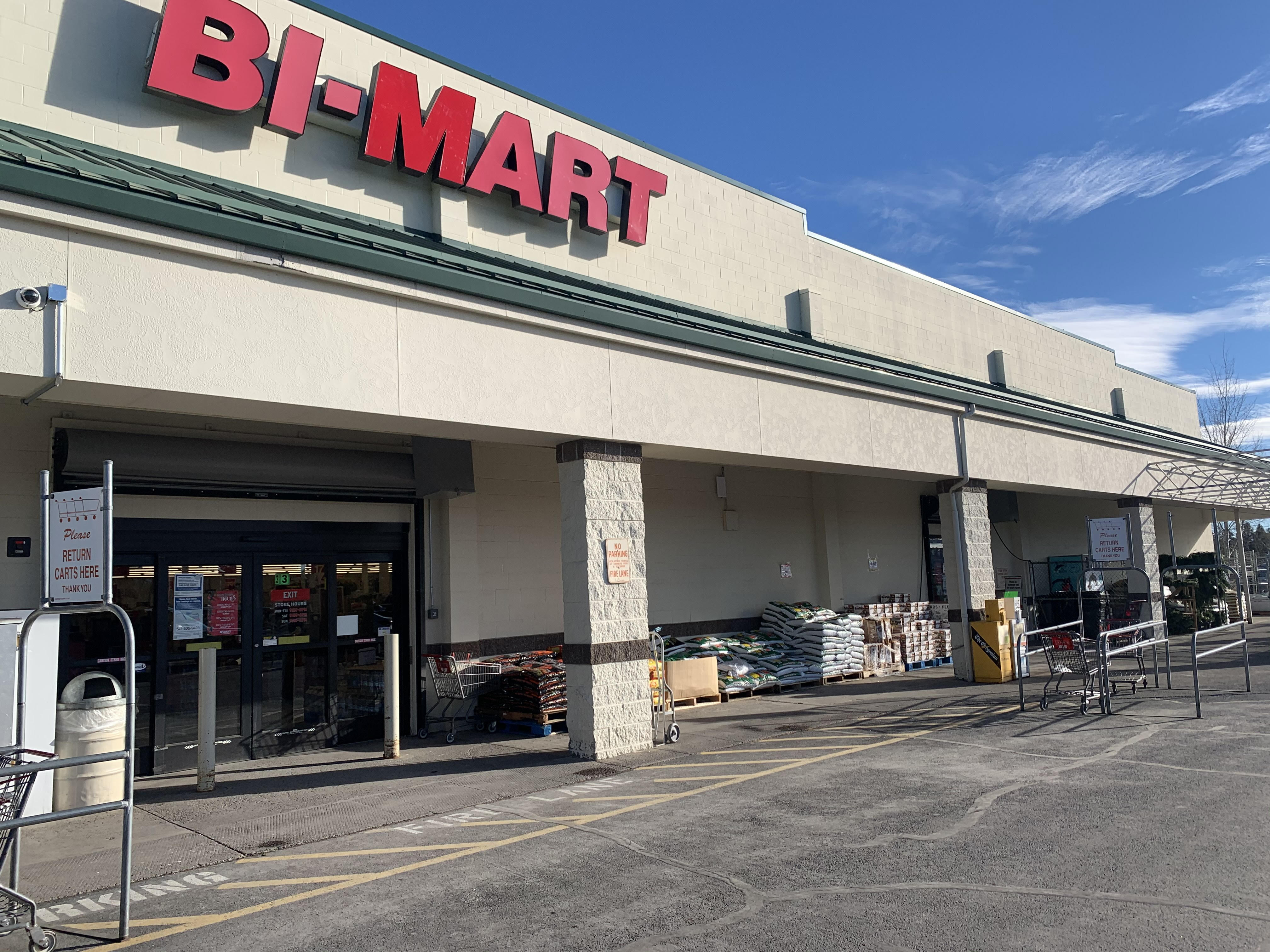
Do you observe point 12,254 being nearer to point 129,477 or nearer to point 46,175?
point 46,175

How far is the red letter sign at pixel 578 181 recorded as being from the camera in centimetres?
1316

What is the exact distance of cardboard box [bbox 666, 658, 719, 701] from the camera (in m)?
14.6

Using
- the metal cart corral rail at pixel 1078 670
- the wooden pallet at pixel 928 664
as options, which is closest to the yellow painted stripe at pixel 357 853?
the metal cart corral rail at pixel 1078 670

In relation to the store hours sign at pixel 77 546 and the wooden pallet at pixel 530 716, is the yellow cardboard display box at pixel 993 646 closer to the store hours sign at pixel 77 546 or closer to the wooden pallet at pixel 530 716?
the wooden pallet at pixel 530 716

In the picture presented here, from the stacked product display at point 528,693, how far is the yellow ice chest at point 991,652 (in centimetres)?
796

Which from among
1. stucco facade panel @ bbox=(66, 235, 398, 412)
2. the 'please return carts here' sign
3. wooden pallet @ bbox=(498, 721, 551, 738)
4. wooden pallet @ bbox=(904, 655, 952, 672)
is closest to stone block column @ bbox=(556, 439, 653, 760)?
wooden pallet @ bbox=(498, 721, 551, 738)

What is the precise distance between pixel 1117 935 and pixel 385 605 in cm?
1019

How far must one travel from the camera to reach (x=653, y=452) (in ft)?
39.4

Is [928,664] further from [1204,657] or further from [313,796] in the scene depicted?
[313,796]

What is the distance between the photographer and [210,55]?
10008mm

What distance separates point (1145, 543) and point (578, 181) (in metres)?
16.9

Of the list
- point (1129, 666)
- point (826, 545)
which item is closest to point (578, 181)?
point (826, 545)

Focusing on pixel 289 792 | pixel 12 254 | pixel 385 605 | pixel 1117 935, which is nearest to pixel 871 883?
pixel 1117 935

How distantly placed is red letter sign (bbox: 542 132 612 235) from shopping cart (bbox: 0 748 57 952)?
9.57 m
